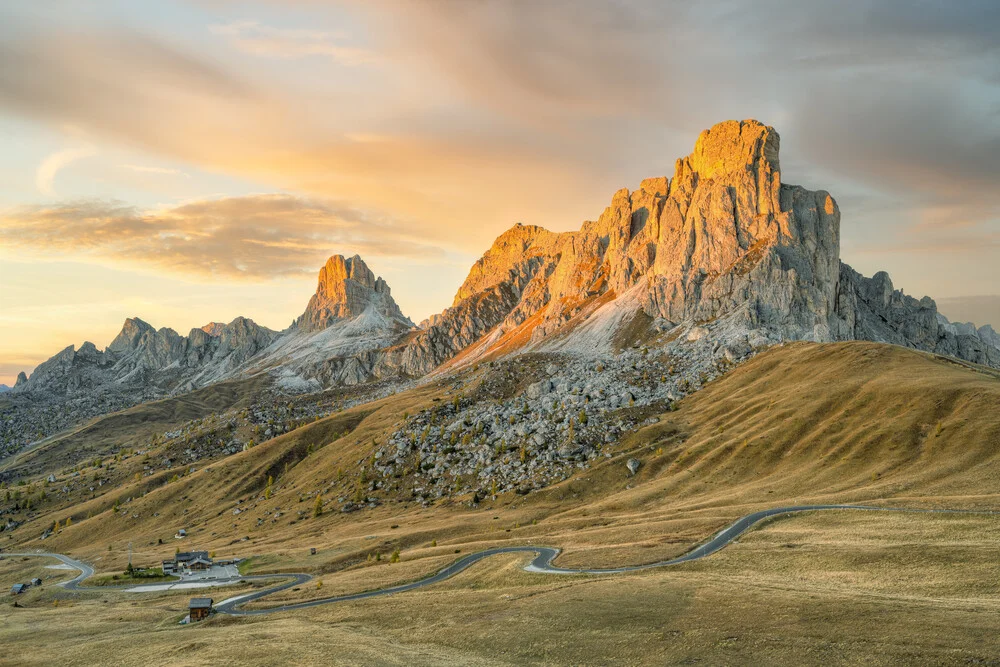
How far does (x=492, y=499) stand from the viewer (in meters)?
154

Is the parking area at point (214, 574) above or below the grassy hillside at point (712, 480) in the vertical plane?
below

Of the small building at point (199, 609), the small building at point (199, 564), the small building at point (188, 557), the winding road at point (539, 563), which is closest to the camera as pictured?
the winding road at point (539, 563)

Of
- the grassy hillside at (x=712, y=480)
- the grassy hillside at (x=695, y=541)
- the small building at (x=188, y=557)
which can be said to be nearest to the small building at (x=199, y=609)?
the grassy hillside at (x=695, y=541)

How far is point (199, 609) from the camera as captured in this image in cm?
7481

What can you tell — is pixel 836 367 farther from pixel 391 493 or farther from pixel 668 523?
pixel 391 493

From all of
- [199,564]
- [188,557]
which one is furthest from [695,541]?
[188,557]

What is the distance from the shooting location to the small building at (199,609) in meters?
74.1

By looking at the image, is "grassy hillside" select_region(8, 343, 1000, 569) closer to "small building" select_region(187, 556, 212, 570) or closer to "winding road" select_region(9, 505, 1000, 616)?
"winding road" select_region(9, 505, 1000, 616)

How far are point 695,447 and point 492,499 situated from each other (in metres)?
47.6

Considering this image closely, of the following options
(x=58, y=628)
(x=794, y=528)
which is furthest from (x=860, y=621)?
(x=58, y=628)

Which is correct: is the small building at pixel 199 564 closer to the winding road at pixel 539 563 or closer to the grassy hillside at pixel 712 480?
the grassy hillside at pixel 712 480

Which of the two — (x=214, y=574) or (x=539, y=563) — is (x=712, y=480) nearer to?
(x=539, y=563)

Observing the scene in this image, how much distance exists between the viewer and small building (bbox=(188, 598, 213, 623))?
243 ft

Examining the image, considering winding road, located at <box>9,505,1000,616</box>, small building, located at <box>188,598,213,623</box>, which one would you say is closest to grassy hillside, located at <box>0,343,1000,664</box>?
winding road, located at <box>9,505,1000,616</box>
